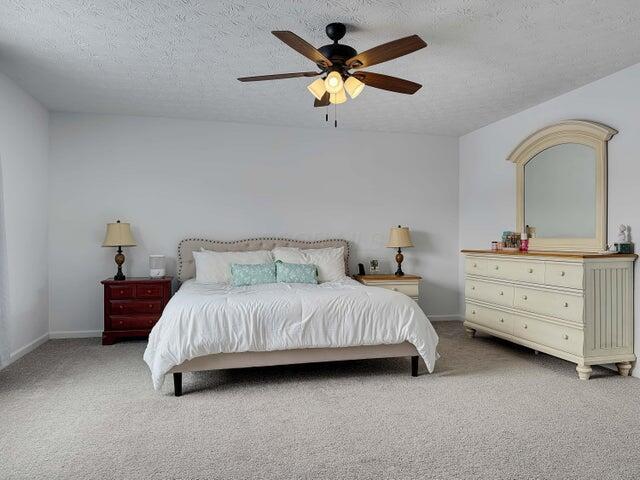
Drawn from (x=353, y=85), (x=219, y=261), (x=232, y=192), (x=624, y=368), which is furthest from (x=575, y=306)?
(x=232, y=192)

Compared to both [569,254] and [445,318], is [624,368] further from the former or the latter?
[445,318]

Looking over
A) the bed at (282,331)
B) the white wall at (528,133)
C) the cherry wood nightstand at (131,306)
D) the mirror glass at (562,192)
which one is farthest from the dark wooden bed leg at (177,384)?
the mirror glass at (562,192)

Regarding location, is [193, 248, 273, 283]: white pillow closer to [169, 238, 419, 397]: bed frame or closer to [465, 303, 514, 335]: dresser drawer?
[169, 238, 419, 397]: bed frame

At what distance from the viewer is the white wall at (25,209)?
13.5 ft

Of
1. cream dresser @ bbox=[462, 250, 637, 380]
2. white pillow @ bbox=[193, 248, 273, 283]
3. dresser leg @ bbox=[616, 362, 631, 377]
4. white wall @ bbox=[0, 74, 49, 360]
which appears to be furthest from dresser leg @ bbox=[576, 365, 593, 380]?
white wall @ bbox=[0, 74, 49, 360]

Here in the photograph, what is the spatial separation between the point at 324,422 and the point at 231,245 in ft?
10.4

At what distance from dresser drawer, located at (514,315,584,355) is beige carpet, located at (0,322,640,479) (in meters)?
0.24

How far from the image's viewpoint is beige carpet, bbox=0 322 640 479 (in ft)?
7.34

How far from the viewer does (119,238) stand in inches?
195

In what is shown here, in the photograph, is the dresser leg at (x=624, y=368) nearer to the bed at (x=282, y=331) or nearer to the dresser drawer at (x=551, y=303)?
the dresser drawer at (x=551, y=303)

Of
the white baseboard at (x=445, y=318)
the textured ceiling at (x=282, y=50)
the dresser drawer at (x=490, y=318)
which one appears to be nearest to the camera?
the textured ceiling at (x=282, y=50)

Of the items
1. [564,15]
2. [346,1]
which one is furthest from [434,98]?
[346,1]

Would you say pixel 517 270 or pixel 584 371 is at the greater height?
pixel 517 270

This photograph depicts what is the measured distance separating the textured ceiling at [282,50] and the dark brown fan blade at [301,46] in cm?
28
